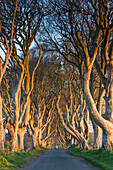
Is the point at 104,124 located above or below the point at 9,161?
above

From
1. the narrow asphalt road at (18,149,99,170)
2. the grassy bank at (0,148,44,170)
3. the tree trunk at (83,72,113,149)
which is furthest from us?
the tree trunk at (83,72,113,149)

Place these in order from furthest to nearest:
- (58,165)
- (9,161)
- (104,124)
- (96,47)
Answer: (96,47)
(104,124)
(9,161)
(58,165)

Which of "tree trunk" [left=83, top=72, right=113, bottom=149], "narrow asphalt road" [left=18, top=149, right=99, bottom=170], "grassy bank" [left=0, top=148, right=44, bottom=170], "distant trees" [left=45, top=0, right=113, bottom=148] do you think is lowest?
"narrow asphalt road" [left=18, top=149, right=99, bottom=170]

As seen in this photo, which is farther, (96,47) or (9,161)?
(96,47)

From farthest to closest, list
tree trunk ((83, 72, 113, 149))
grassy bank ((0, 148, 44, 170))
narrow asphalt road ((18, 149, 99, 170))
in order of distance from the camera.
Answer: tree trunk ((83, 72, 113, 149)) < narrow asphalt road ((18, 149, 99, 170)) < grassy bank ((0, 148, 44, 170))

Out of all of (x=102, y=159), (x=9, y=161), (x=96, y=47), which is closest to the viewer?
(x=9, y=161)

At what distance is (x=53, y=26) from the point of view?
20219 millimetres

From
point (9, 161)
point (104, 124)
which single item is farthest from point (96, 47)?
point (9, 161)

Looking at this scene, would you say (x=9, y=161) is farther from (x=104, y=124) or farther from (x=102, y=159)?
(x=104, y=124)

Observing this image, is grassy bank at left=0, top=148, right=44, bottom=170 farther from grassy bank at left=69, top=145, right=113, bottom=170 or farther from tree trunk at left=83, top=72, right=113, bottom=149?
tree trunk at left=83, top=72, right=113, bottom=149

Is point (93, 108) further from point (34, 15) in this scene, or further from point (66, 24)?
point (34, 15)

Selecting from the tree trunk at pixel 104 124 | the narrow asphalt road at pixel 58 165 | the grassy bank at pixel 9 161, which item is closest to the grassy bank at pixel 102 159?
the narrow asphalt road at pixel 58 165

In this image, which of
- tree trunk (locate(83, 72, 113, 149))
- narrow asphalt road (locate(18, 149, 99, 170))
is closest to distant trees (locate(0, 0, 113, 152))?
tree trunk (locate(83, 72, 113, 149))

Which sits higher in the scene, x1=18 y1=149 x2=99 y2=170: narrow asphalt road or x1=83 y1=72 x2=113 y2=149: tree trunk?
x1=83 y1=72 x2=113 y2=149: tree trunk
